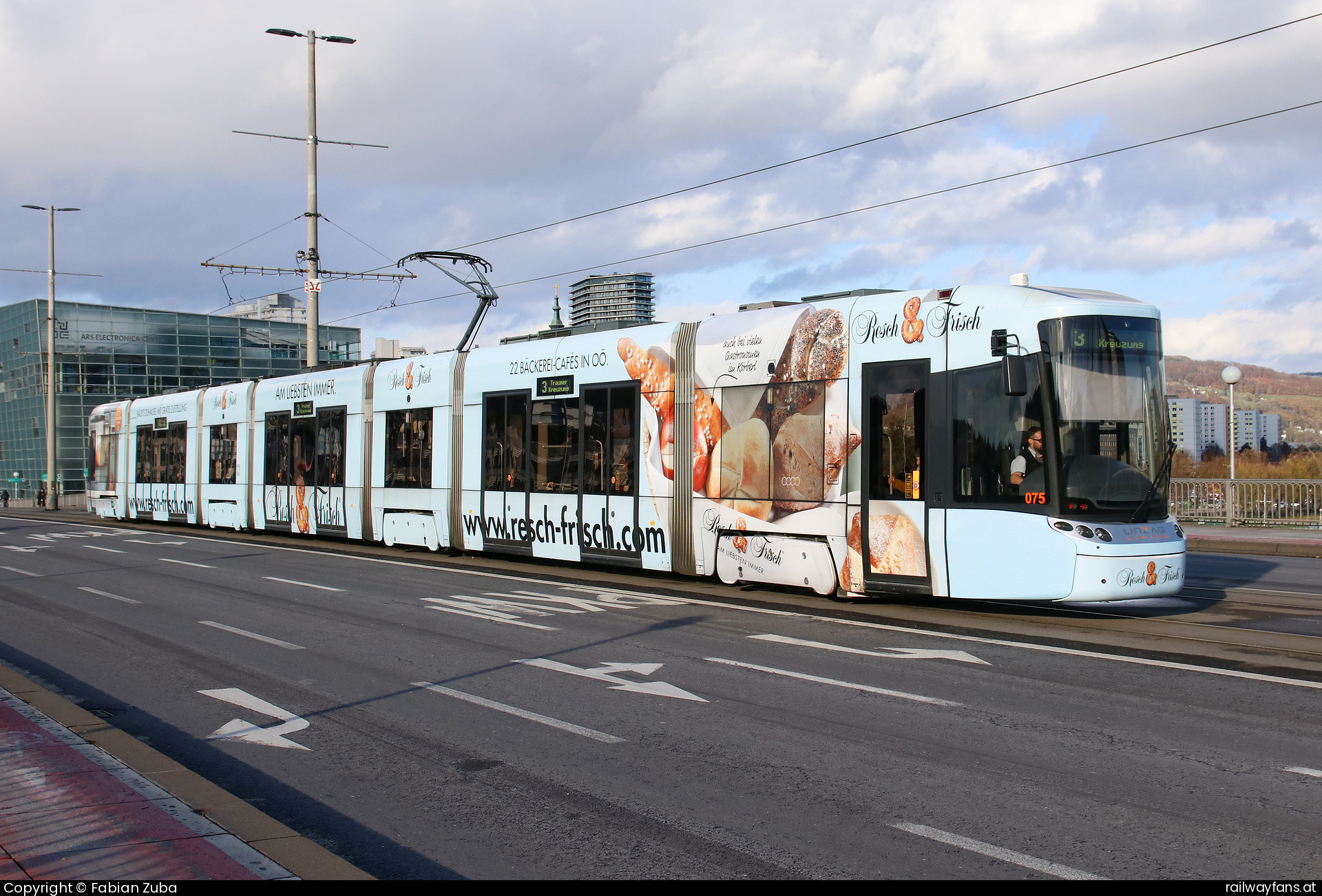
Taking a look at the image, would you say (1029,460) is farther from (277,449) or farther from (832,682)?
(277,449)

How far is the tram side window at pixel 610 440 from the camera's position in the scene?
1517 centimetres

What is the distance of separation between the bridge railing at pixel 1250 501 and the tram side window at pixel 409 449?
16.6m

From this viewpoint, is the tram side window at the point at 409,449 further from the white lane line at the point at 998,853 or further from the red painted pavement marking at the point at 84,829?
the white lane line at the point at 998,853

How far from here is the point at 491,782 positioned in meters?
5.89

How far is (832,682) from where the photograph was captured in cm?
825

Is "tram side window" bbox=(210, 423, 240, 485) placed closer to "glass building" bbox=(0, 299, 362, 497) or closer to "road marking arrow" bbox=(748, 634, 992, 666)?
"road marking arrow" bbox=(748, 634, 992, 666)

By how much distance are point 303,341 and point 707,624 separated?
7260 cm

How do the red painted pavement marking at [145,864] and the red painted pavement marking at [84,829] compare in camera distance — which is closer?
the red painted pavement marking at [145,864]

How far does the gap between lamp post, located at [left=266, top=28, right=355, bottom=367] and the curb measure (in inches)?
851

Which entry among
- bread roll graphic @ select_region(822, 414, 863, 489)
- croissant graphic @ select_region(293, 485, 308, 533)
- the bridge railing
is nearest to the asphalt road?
bread roll graphic @ select_region(822, 414, 863, 489)

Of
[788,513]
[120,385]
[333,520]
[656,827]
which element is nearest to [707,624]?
[788,513]

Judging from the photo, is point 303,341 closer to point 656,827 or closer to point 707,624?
point 707,624

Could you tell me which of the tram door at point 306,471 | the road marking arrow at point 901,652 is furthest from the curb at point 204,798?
the tram door at point 306,471

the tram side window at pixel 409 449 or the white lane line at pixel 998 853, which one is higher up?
the tram side window at pixel 409 449
